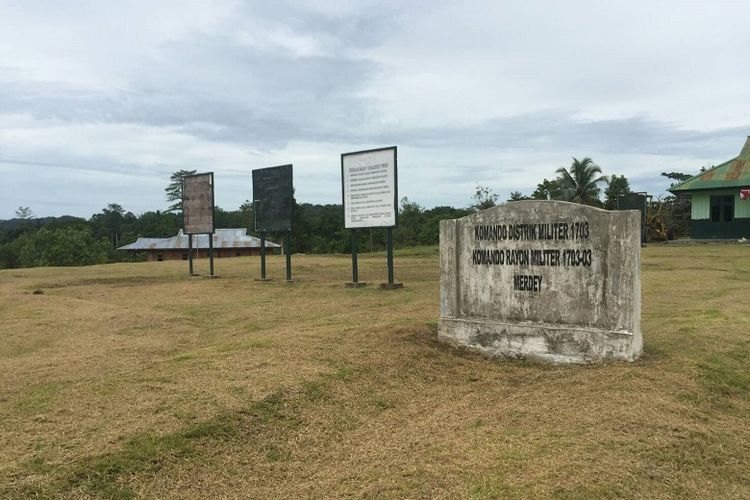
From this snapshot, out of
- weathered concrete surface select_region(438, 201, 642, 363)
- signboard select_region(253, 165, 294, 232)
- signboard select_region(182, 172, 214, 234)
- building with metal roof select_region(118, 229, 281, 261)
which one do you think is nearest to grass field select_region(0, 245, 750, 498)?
weathered concrete surface select_region(438, 201, 642, 363)

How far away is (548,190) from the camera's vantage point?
45.5 meters

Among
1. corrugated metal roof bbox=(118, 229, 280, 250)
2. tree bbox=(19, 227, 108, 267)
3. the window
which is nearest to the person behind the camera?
the window

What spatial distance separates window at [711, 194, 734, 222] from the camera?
102ft

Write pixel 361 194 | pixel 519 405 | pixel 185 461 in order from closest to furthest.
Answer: pixel 185 461, pixel 519 405, pixel 361 194

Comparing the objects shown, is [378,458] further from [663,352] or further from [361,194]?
[361,194]

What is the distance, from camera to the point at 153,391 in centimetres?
493

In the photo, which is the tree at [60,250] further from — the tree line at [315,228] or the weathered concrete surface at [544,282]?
the weathered concrete surface at [544,282]

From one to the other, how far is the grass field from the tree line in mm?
24638

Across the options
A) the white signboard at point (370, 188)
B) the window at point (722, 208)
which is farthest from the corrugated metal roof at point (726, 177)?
the white signboard at point (370, 188)

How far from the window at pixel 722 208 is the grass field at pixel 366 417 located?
2662 cm

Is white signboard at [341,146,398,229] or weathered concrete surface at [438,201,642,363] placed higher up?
white signboard at [341,146,398,229]

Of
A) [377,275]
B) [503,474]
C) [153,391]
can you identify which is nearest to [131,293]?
[377,275]

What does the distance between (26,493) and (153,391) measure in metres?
1.69

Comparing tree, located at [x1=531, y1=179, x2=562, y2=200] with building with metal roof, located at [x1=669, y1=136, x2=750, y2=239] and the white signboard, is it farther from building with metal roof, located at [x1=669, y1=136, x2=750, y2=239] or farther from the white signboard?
the white signboard
